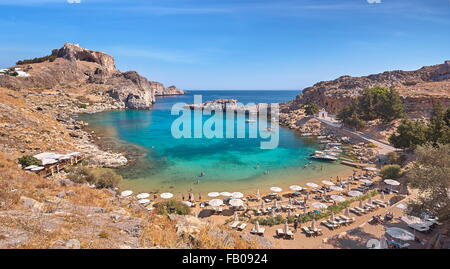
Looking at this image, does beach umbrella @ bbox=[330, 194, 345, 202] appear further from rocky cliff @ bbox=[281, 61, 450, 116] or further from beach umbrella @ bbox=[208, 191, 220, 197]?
rocky cliff @ bbox=[281, 61, 450, 116]

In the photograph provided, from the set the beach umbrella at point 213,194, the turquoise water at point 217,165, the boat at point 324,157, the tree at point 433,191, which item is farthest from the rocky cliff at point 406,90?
the beach umbrella at point 213,194

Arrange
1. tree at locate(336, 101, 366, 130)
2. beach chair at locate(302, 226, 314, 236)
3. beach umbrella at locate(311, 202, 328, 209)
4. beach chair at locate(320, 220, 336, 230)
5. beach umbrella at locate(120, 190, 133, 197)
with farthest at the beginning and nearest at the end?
tree at locate(336, 101, 366, 130)
beach umbrella at locate(120, 190, 133, 197)
beach umbrella at locate(311, 202, 328, 209)
beach chair at locate(320, 220, 336, 230)
beach chair at locate(302, 226, 314, 236)

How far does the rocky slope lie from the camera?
8601cm

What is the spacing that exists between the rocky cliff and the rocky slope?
2577 inches

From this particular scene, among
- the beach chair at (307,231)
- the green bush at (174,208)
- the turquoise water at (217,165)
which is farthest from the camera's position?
the turquoise water at (217,165)

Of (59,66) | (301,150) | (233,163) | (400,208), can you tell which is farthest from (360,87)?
(59,66)

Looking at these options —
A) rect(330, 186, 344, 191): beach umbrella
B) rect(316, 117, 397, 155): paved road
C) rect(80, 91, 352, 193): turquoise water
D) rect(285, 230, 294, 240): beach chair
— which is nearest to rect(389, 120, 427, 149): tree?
rect(316, 117, 397, 155): paved road

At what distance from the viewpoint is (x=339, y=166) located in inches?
1159

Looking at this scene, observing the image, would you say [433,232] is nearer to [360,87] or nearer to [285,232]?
[285,232]

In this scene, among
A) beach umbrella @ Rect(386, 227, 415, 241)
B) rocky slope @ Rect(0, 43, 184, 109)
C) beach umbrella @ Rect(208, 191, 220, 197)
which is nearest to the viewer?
beach umbrella @ Rect(386, 227, 415, 241)

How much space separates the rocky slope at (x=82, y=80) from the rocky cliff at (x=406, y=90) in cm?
6544

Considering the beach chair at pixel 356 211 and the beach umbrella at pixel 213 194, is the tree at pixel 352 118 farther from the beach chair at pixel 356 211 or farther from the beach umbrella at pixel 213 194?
the beach umbrella at pixel 213 194

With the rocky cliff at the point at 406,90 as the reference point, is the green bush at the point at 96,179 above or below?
below

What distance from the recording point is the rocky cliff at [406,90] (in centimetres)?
4491
